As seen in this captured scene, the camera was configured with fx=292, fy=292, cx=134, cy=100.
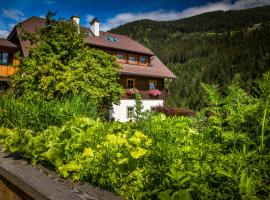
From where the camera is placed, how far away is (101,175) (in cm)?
183

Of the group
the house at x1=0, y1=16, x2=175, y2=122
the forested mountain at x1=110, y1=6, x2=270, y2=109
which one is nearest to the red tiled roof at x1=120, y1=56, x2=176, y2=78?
the house at x1=0, y1=16, x2=175, y2=122

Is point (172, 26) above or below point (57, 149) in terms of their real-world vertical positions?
above

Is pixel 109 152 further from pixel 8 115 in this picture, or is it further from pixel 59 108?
pixel 8 115

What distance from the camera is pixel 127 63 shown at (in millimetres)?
29656

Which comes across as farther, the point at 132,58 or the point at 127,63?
the point at 132,58

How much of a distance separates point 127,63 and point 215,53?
224 ft

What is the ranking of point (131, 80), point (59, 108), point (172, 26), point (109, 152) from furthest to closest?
1. point (172, 26)
2. point (131, 80)
3. point (59, 108)
4. point (109, 152)

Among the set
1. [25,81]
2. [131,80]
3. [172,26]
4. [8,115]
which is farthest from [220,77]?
[172,26]

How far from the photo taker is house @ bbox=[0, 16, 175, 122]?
25547mm

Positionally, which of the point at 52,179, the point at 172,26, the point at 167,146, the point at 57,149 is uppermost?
the point at 172,26

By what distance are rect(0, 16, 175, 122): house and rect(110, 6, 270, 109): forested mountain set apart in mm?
7770

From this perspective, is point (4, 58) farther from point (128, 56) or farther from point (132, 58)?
point (132, 58)

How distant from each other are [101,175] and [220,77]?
243 feet

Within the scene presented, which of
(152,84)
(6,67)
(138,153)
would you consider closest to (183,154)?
(138,153)
